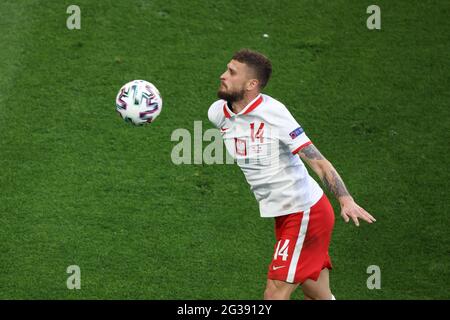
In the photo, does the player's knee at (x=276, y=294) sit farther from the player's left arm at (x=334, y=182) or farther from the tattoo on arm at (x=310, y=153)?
the tattoo on arm at (x=310, y=153)

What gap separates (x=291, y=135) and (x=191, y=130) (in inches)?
115

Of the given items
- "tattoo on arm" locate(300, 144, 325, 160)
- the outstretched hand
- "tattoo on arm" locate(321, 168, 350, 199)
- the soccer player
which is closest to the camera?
the outstretched hand

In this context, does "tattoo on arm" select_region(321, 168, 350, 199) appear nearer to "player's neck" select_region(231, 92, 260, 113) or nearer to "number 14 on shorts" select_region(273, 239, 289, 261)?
"number 14 on shorts" select_region(273, 239, 289, 261)

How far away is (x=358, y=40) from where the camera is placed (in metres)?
10.8

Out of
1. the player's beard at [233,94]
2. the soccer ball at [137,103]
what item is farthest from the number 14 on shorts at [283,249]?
the soccer ball at [137,103]

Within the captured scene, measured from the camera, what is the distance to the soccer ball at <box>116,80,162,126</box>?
7.75 m

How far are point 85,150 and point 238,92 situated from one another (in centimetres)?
291

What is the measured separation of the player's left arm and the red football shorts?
1.27ft

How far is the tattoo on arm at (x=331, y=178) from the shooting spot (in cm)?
700

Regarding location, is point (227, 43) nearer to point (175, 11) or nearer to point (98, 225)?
point (175, 11)

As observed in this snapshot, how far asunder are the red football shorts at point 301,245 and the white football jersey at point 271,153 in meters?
0.09

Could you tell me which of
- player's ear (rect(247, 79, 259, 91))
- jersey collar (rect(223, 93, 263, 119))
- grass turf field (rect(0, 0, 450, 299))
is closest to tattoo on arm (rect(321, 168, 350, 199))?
jersey collar (rect(223, 93, 263, 119))

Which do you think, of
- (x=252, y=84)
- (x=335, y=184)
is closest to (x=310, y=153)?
(x=335, y=184)

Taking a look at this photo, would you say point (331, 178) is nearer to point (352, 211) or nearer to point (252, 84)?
point (352, 211)
